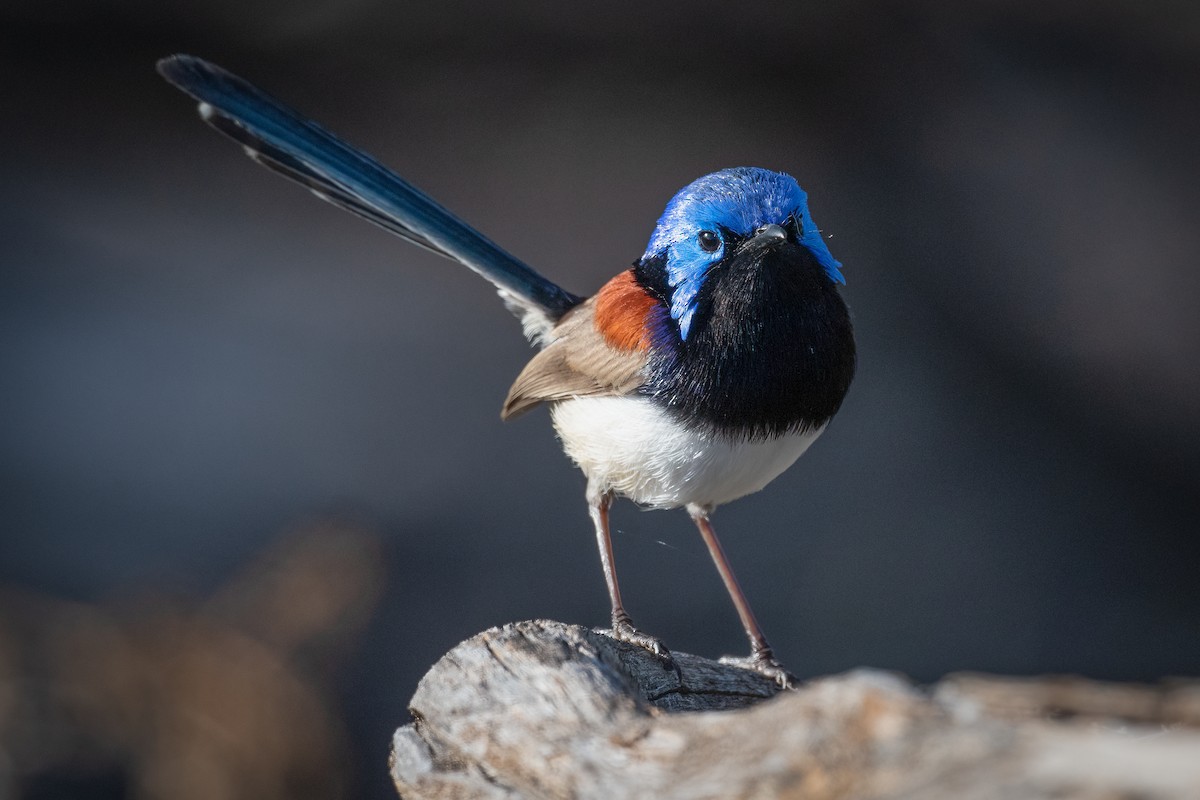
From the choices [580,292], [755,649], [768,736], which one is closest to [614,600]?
[755,649]

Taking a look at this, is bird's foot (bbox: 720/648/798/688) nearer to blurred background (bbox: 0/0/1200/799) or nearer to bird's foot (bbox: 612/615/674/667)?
bird's foot (bbox: 612/615/674/667)

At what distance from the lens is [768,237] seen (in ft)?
11.3

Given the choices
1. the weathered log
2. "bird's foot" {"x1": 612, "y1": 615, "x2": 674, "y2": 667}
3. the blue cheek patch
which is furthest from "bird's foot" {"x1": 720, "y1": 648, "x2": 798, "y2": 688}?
the blue cheek patch

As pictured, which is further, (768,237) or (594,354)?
(594,354)

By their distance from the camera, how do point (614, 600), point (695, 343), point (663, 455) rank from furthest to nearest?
1. point (614, 600)
2. point (663, 455)
3. point (695, 343)

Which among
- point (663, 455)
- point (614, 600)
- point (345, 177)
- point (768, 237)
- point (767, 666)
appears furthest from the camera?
point (345, 177)

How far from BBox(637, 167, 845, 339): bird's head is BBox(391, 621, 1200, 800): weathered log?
3.68 ft

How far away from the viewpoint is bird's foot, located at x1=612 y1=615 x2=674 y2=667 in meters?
3.45

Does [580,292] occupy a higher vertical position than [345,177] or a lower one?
higher

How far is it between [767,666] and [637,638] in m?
0.52

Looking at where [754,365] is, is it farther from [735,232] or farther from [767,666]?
[767,666]

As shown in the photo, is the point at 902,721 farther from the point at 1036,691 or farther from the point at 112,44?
the point at 112,44

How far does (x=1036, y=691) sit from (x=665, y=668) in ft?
3.93

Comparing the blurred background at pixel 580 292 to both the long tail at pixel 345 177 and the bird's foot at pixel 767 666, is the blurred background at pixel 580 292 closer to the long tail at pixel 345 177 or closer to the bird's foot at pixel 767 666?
the long tail at pixel 345 177
